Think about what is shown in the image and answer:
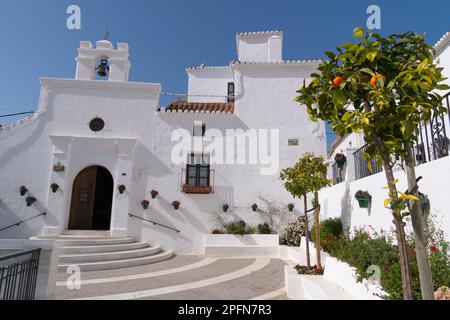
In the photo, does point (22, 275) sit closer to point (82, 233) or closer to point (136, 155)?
point (82, 233)

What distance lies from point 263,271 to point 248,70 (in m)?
8.69

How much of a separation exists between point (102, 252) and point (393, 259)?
815cm

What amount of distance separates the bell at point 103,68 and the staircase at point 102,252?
6805 millimetres

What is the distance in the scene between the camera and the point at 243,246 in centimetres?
991

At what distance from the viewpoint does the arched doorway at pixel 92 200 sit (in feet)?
35.1

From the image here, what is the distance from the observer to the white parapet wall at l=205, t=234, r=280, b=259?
386 inches

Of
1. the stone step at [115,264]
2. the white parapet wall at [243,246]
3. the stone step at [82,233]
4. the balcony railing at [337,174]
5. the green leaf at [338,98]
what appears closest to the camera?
the green leaf at [338,98]

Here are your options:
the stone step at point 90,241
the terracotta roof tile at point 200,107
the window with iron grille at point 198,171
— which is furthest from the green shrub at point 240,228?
the terracotta roof tile at point 200,107

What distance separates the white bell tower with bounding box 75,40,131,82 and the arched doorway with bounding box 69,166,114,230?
4068mm

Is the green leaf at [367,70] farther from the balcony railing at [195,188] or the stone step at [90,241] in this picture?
the stone step at [90,241]

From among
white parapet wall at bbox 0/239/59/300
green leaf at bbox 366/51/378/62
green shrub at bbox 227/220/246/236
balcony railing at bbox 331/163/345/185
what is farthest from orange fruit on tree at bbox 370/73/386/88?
green shrub at bbox 227/220/246/236

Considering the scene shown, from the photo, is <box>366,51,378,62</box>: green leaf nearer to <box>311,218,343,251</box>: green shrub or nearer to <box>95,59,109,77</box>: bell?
<box>311,218,343,251</box>: green shrub

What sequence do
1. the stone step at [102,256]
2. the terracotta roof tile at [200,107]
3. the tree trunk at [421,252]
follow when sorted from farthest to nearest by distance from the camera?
the terracotta roof tile at [200,107] < the stone step at [102,256] < the tree trunk at [421,252]
